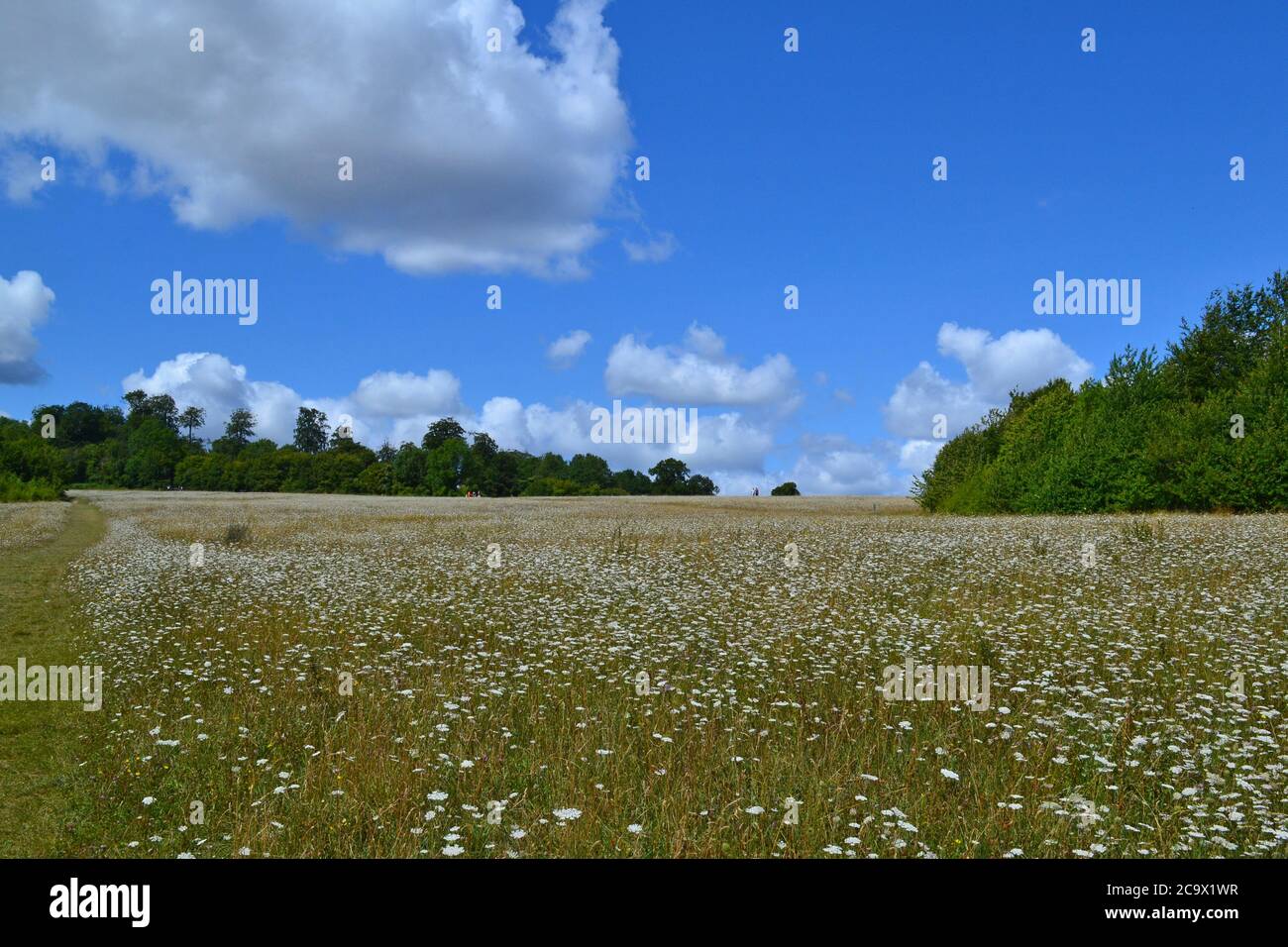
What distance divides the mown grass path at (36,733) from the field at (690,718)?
26cm

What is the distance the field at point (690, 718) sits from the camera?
228 inches

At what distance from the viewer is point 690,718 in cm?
807

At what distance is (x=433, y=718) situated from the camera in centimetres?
835

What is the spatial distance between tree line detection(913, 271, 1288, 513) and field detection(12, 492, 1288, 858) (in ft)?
92.0

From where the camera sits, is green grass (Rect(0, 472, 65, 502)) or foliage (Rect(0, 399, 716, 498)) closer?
green grass (Rect(0, 472, 65, 502))

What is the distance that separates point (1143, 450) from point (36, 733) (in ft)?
160

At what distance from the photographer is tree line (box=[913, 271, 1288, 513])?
1577 inches

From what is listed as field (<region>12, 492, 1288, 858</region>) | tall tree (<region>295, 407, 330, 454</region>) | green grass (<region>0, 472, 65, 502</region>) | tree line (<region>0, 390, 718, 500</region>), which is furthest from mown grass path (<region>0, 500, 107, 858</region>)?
tall tree (<region>295, 407, 330, 454</region>)

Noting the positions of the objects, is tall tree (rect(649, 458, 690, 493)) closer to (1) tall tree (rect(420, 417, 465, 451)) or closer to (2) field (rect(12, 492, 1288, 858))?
(1) tall tree (rect(420, 417, 465, 451))

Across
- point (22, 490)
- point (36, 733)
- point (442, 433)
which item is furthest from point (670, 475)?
point (36, 733)

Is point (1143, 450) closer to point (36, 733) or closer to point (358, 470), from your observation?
point (36, 733)

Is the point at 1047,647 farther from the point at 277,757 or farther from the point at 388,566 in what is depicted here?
the point at 388,566
